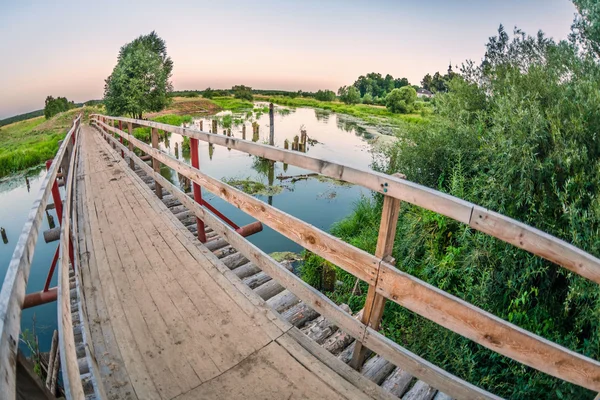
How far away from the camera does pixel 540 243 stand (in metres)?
1.16

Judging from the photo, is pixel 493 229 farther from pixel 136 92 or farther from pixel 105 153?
pixel 136 92

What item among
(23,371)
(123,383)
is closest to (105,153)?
(123,383)

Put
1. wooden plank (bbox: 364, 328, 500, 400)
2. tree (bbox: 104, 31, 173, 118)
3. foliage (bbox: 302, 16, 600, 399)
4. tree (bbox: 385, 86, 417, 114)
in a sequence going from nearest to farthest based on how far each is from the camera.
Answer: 1. wooden plank (bbox: 364, 328, 500, 400)
2. foliage (bbox: 302, 16, 600, 399)
3. tree (bbox: 104, 31, 173, 118)
4. tree (bbox: 385, 86, 417, 114)

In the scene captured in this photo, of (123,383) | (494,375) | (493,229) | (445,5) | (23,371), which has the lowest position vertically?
(494,375)

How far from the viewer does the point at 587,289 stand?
340 centimetres

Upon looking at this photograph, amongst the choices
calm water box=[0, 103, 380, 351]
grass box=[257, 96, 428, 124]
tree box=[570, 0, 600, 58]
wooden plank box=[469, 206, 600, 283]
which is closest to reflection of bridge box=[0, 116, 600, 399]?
wooden plank box=[469, 206, 600, 283]

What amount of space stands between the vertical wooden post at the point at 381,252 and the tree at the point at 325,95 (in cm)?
8740

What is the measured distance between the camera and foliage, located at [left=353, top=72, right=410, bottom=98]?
97562 millimetres

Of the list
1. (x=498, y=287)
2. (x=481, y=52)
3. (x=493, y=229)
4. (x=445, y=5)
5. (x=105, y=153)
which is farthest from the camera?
(x=445, y=5)

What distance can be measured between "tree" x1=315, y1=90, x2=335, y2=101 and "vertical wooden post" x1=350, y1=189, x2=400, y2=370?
87395mm

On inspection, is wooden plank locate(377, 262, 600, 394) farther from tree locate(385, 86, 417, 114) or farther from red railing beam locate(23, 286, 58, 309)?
tree locate(385, 86, 417, 114)

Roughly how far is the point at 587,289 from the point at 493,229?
11.0ft

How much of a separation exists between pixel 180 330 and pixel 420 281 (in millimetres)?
1659

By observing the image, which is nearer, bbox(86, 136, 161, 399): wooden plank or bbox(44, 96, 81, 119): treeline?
bbox(86, 136, 161, 399): wooden plank
